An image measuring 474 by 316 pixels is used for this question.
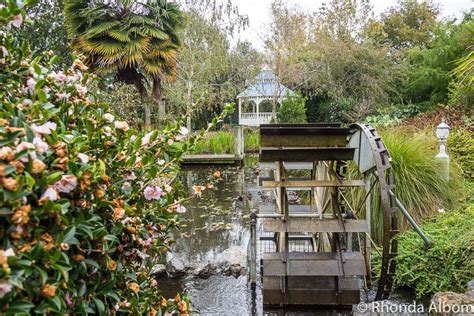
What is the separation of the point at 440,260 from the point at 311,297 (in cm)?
112

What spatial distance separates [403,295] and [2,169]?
3331 millimetres

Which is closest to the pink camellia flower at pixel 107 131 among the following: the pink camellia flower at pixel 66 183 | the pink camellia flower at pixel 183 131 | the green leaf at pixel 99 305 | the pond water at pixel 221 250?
the pink camellia flower at pixel 183 131

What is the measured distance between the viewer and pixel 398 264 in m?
3.34

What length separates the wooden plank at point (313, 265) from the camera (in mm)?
3172

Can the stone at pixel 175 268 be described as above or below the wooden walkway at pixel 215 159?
below

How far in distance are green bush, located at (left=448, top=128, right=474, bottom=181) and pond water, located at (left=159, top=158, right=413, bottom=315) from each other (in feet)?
10.2

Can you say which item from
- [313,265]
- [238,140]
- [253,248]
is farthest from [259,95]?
[313,265]

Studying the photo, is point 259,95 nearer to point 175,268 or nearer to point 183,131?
point 175,268

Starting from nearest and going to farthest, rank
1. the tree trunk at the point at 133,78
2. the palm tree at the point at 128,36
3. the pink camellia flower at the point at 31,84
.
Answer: the pink camellia flower at the point at 31,84
the palm tree at the point at 128,36
the tree trunk at the point at 133,78

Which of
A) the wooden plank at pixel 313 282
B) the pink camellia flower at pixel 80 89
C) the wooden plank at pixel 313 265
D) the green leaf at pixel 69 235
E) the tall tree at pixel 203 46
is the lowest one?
the wooden plank at pixel 313 282

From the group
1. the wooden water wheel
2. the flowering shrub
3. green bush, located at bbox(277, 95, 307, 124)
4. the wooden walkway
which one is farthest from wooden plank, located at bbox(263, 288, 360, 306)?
green bush, located at bbox(277, 95, 307, 124)

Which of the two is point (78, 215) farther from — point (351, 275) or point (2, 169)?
point (351, 275)

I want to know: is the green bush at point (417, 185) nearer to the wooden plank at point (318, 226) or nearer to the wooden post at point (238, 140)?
the wooden plank at point (318, 226)

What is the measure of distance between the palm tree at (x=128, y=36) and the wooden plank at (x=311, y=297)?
273 inches
